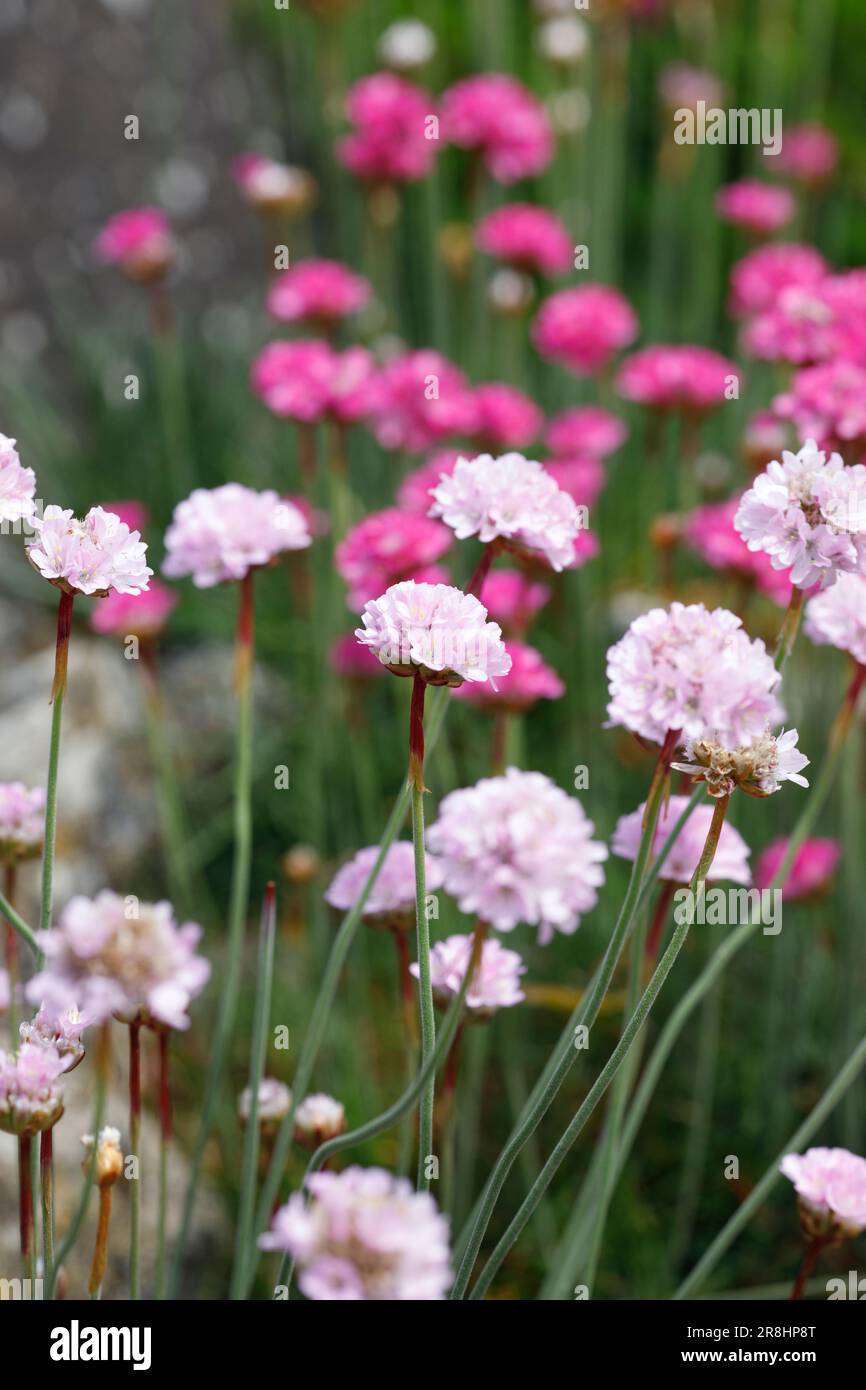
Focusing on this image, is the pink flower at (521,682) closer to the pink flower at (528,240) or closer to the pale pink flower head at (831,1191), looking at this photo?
the pale pink flower head at (831,1191)

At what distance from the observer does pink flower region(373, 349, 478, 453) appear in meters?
1.25

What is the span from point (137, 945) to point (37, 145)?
262 cm

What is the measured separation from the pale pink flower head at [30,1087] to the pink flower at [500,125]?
1.32 m

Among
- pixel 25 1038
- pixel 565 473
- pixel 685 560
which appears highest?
pixel 685 560

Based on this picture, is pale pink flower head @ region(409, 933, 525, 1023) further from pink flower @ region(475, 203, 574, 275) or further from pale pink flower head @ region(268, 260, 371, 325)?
pink flower @ region(475, 203, 574, 275)

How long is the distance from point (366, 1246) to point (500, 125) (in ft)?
4.80

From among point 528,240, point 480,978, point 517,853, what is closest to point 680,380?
point 528,240

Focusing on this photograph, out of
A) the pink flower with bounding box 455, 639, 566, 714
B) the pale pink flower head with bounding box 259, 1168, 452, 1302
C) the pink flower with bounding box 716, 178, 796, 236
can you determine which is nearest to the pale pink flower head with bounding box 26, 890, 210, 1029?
the pale pink flower head with bounding box 259, 1168, 452, 1302

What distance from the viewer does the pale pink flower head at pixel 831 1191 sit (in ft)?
2.23

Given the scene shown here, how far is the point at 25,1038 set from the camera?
2.04 ft

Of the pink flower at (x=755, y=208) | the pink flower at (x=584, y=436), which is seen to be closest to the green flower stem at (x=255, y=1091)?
the pink flower at (x=584, y=436)

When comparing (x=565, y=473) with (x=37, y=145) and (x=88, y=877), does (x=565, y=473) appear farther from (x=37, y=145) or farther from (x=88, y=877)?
(x=37, y=145)
